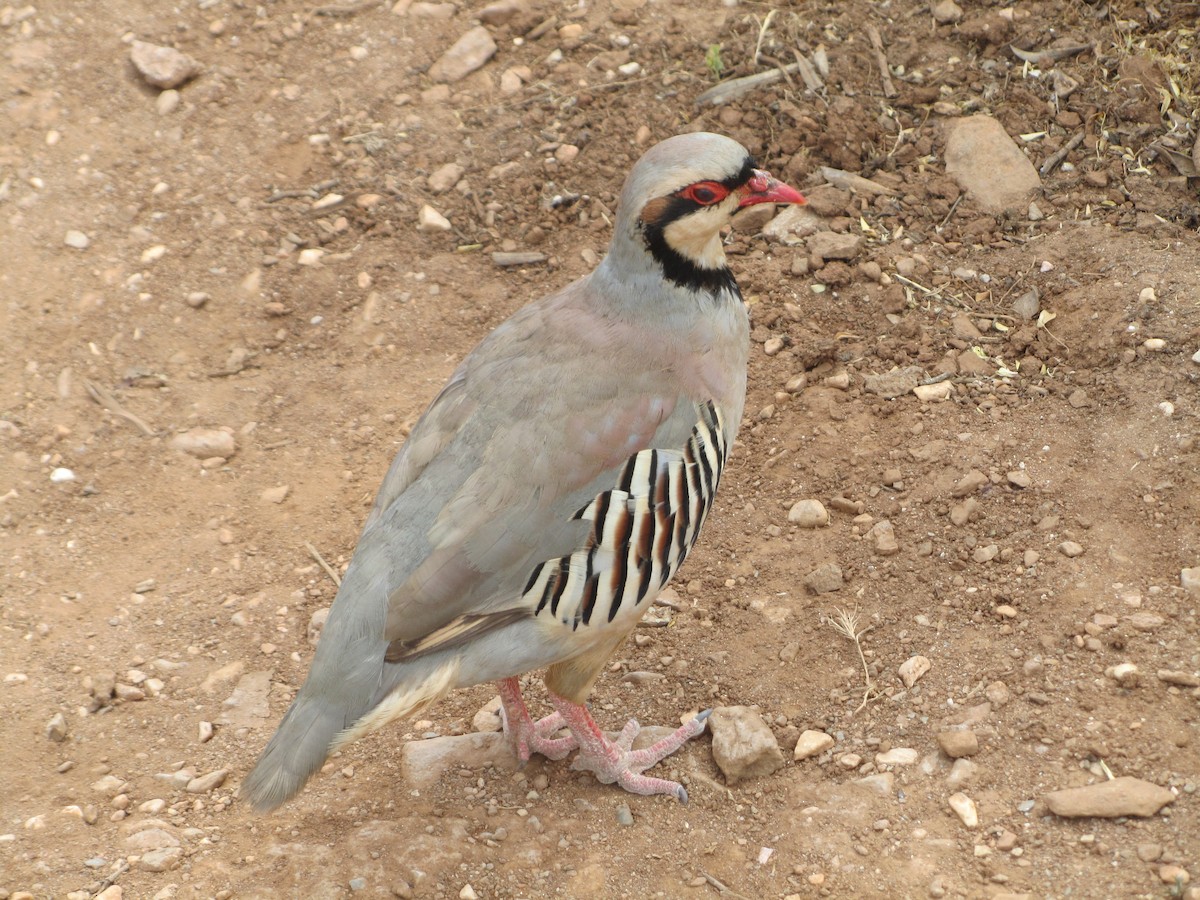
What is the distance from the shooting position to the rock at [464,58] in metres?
6.48

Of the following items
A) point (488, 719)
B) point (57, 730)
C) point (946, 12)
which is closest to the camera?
point (57, 730)

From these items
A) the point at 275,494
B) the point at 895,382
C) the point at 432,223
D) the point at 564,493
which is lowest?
the point at 895,382

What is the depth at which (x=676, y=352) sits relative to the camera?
149 inches

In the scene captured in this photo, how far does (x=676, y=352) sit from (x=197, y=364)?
9.30 ft

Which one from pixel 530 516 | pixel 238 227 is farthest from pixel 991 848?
pixel 238 227

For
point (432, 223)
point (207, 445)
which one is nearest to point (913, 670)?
point (207, 445)

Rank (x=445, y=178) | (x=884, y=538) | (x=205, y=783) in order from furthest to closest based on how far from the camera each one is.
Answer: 1. (x=445, y=178)
2. (x=884, y=538)
3. (x=205, y=783)

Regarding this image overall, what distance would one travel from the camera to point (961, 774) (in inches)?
145

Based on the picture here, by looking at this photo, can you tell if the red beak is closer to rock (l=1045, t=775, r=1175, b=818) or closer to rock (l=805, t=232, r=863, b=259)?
rock (l=805, t=232, r=863, b=259)

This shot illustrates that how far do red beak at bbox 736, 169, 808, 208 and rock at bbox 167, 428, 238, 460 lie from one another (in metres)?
2.67

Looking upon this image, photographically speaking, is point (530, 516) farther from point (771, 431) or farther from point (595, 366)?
point (771, 431)

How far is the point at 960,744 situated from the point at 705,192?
182 cm

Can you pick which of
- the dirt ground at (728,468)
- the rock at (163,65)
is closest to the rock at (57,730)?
the dirt ground at (728,468)

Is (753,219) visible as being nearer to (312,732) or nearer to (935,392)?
(935,392)
